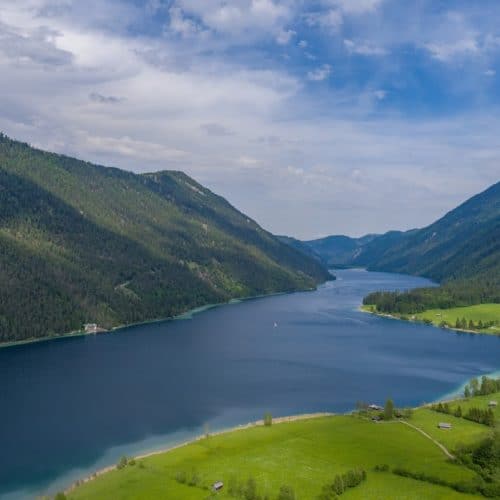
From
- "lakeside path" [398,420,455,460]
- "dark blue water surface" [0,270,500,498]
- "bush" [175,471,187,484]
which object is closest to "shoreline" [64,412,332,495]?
"dark blue water surface" [0,270,500,498]

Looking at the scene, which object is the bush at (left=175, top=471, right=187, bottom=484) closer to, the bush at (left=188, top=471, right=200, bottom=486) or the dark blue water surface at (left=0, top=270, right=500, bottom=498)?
the bush at (left=188, top=471, right=200, bottom=486)

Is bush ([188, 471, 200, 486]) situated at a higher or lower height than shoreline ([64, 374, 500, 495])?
higher

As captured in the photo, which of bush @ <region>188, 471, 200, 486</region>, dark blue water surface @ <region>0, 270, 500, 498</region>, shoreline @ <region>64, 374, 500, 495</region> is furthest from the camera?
dark blue water surface @ <region>0, 270, 500, 498</region>

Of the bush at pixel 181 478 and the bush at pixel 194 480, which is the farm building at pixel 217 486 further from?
the bush at pixel 181 478

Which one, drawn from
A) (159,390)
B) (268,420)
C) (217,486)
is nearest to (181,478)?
(217,486)

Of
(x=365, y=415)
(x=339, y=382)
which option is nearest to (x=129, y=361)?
(x=339, y=382)

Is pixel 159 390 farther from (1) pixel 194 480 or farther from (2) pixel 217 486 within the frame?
(2) pixel 217 486
